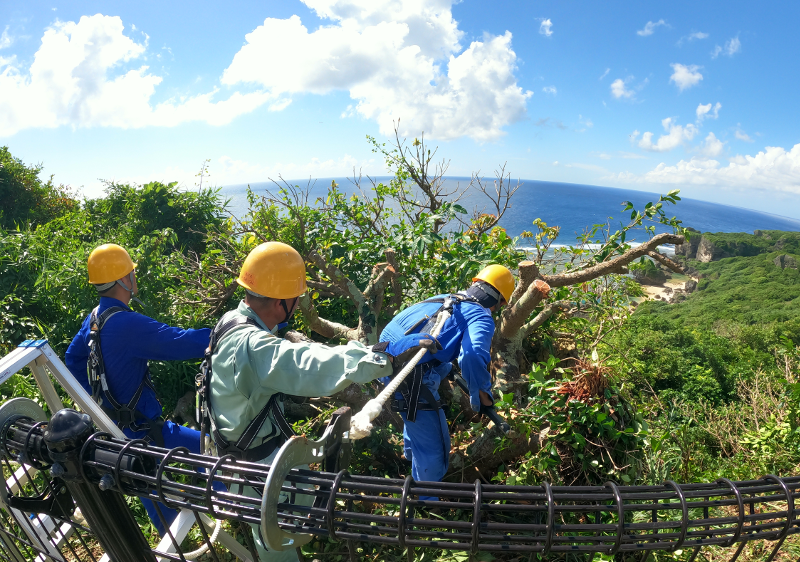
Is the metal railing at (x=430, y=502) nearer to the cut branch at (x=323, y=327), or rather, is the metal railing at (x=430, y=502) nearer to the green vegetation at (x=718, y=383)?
the green vegetation at (x=718, y=383)

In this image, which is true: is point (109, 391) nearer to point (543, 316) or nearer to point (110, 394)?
point (110, 394)

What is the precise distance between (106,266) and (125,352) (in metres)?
0.69

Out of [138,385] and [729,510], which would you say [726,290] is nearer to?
[729,510]

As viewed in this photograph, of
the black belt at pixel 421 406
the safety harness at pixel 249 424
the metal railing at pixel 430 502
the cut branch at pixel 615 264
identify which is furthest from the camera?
the cut branch at pixel 615 264

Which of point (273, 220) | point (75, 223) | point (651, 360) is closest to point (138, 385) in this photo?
point (273, 220)

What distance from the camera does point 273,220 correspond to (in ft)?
20.1

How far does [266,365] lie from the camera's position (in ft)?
6.70

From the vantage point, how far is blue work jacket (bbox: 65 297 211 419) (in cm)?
295

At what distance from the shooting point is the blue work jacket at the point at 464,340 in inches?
132

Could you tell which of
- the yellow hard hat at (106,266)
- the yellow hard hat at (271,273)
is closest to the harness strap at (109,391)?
the yellow hard hat at (106,266)

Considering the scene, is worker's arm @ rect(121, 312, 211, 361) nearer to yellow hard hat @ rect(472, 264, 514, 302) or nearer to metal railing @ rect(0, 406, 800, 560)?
metal railing @ rect(0, 406, 800, 560)

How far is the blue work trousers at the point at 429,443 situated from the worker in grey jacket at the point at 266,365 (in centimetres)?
146

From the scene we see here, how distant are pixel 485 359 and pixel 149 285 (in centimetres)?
458

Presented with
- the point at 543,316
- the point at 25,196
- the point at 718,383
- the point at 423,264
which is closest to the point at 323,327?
the point at 423,264
